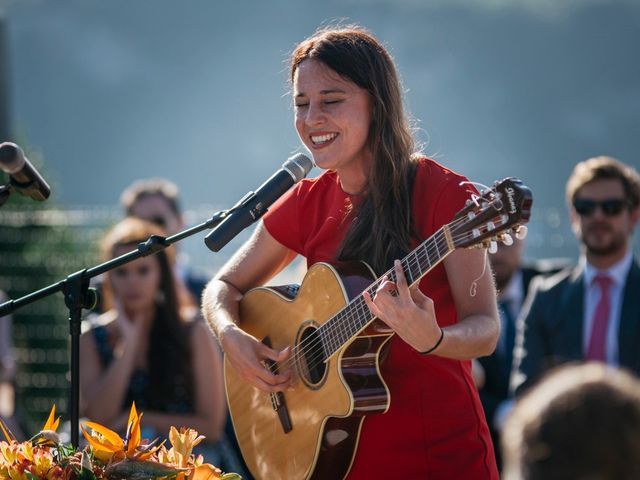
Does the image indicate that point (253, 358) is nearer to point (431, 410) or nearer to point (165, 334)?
point (431, 410)

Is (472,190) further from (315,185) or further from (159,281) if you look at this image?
(159,281)

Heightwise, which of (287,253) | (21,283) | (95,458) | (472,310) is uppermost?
(21,283)

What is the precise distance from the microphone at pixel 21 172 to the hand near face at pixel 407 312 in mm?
962

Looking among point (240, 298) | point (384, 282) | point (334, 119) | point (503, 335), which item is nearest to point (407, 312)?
point (384, 282)

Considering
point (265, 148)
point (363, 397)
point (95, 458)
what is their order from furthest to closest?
point (265, 148) → point (363, 397) → point (95, 458)

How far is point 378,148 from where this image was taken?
329 centimetres

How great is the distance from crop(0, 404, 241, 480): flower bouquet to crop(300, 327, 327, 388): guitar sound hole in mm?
716

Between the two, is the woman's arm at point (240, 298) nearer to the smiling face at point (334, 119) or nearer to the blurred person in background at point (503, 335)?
the smiling face at point (334, 119)

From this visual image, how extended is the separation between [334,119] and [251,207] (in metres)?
0.36

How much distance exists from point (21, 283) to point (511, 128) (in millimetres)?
10117

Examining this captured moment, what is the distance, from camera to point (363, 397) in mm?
3115

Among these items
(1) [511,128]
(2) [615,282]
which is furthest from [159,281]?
(1) [511,128]

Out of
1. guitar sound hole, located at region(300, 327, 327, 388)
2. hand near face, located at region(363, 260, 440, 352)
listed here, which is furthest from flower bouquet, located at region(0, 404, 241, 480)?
guitar sound hole, located at region(300, 327, 327, 388)

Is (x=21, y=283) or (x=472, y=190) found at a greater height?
(x=21, y=283)
